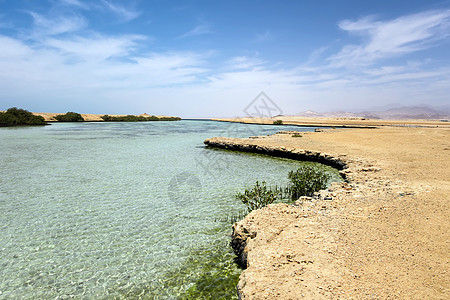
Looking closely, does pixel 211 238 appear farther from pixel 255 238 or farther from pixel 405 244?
pixel 405 244

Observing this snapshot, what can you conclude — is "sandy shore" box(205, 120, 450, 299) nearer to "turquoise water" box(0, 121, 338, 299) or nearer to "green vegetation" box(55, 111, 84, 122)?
"turquoise water" box(0, 121, 338, 299)

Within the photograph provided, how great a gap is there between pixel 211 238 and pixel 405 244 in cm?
584

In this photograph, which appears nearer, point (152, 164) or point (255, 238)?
point (255, 238)

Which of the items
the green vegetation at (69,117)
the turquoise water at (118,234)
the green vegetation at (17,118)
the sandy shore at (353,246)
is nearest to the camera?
the sandy shore at (353,246)

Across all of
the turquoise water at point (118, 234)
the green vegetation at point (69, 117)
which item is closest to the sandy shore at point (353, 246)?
the turquoise water at point (118, 234)

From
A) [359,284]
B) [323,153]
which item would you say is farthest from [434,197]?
[323,153]

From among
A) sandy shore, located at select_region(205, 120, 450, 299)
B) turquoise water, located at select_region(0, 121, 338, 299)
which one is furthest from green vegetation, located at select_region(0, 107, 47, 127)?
sandy shore, located at select_region(205, 120, 450, 299)

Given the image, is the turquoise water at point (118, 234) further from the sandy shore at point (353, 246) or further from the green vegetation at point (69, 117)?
the green vegetation at point (69, 117)

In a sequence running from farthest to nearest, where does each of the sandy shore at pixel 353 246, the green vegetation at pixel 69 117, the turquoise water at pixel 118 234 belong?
1. the green vegetation at pixel 69 117
2. the turquoise water at pixel 118 234
3. the sandy shore at pixel 353 246

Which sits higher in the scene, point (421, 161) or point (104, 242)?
point (421, 161)

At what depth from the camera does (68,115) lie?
13425 centimetres

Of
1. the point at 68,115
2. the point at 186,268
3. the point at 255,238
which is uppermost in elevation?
the point at 68,115

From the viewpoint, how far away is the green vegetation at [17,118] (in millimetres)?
87312

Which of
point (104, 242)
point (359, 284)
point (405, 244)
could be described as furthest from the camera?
point (104, 242)
